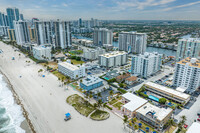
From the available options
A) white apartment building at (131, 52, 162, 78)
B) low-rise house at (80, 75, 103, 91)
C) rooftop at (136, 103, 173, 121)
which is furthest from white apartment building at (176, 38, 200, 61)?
low-rise house at (80, 75, 103, 91)

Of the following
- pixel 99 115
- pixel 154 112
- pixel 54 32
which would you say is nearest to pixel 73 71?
pixel 99 115

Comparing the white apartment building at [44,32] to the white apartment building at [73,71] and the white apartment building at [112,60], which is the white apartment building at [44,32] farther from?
the white apartment building at [112,60]

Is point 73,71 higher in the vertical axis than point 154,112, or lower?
higher

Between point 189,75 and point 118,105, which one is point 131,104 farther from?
point 189,75

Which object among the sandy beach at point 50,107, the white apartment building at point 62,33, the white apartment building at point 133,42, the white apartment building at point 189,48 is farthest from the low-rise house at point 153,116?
the white apartment building at point 62,33

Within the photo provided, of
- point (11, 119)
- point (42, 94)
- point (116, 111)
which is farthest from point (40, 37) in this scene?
point (116, 111)

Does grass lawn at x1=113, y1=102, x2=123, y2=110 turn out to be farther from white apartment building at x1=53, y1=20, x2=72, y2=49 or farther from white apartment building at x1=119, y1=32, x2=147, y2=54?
white apartment building at x1=53, y1=20, x2=72, y2=49
